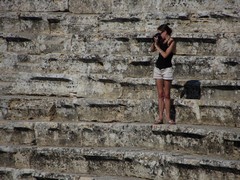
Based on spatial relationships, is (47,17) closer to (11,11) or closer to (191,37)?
(11,11)

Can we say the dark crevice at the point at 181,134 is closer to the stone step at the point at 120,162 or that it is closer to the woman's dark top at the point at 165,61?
the stone step at the point at 120,162

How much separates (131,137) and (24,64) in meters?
3.58

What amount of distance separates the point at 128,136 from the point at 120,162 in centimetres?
63

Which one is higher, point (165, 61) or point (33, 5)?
point (33, 5)

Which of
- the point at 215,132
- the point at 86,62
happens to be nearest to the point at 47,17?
the point at 86,62

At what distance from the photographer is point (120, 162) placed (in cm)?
979

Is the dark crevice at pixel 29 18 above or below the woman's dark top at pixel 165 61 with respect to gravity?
above

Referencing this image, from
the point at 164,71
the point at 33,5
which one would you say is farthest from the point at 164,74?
the point at 33,5

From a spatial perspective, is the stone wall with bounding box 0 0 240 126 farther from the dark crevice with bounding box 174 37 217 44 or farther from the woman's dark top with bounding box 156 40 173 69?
the woman's dark top with bounding box 156 40 173 69

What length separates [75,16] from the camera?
43.8 feet

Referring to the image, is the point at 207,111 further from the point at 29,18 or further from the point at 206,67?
the point at 29,18

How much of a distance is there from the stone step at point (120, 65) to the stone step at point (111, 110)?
785 millimetres

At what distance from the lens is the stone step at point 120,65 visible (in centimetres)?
1117

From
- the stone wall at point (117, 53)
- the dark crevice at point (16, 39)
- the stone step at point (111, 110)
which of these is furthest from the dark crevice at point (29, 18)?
the stone step at point (111, 110)
